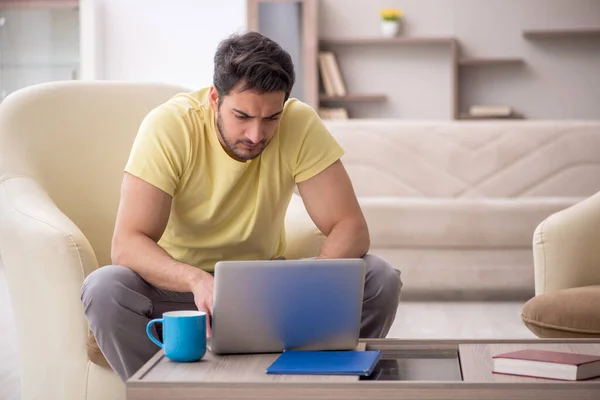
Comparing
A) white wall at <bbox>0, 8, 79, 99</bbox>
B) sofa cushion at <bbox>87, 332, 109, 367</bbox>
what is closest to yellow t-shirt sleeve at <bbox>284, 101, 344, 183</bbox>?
sofa cushion at <bbox>87, 332, 109, 367</bbox>

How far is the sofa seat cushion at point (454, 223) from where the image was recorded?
3.81m

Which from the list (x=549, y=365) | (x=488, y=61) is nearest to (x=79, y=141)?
(x=549, y=365)

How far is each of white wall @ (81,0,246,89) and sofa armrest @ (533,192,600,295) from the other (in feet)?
15.3

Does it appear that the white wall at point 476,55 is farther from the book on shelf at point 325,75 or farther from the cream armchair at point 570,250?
the cream armchair at point 570,250

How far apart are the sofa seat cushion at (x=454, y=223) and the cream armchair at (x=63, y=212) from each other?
1591 millimetres

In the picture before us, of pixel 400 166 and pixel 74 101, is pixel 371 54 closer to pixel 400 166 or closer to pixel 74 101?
pixel 400 166

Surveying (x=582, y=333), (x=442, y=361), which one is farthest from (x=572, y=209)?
(x=442, y=361)

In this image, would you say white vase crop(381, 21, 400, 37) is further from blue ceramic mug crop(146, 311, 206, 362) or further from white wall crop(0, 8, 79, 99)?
blue ceramic mug crop(146, 311, 206, 362)

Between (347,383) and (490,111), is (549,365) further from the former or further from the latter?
(490,111)

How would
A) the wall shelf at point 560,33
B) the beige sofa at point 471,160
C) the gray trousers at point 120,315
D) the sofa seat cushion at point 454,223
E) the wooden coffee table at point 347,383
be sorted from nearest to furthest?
the wooden coffee table at point 347,383, the gray trousers at point 120,315, the sofa seat cushion at point 454,223, the beige sofa at point 471,160, the wall shelf at point 560,33

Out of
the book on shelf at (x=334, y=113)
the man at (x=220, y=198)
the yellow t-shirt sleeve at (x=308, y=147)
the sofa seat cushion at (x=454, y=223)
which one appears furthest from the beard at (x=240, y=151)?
the book on shelf at (x=334, y=113)

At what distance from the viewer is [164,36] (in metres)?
6.57

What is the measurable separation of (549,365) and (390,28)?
548 centimetres

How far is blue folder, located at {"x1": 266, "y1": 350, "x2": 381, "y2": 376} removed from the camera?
1.21 m
